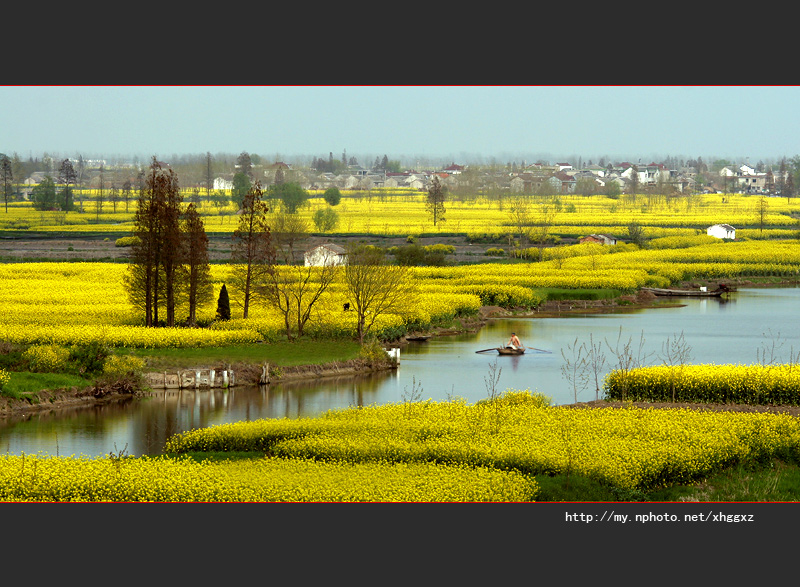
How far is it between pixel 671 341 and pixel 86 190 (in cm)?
16398

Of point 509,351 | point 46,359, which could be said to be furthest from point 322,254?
point 46,359

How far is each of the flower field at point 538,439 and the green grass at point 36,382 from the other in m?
7.19

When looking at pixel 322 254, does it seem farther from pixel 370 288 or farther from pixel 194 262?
pixel 194 262

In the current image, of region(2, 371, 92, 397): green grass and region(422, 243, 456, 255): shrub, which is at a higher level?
region(422, 243, 456, 255): shrub

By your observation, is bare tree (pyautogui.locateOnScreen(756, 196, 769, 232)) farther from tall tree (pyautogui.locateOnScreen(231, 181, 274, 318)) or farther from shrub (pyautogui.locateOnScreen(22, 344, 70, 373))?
Answer: shrub (pyautogui.locateOnScreen(22, 344, 70, 373))

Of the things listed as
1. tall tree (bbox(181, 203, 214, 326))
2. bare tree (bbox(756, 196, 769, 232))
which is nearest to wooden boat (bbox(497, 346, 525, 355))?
tall tree (bbox(181, 203, 214, 326))

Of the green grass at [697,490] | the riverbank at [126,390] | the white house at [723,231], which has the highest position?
the white house at [723,231]

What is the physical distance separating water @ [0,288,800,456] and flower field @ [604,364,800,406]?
9.70ft

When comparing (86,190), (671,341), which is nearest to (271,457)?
(671,341)

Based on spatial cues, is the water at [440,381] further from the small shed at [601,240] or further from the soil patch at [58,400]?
the small shed at [601,240]

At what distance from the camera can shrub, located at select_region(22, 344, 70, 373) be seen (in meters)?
32.0

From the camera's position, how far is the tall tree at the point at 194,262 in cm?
4153

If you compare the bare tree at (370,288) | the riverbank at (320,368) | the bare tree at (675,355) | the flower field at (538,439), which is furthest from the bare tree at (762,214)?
the flower field at (538,439)

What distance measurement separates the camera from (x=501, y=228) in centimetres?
11744
